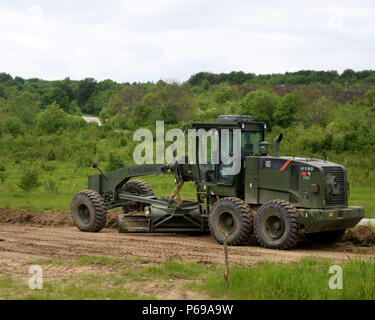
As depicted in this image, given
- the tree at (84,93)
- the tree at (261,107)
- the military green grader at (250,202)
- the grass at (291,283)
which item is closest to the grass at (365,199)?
the military green grader at (250,202)

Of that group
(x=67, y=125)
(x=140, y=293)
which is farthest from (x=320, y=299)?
(x=67, y=125)

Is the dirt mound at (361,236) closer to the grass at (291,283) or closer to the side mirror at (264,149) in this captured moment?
the side mirror at (264,149)

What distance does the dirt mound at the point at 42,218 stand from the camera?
683 inches

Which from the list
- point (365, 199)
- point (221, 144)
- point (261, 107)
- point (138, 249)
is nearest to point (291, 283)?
point (138, 249)

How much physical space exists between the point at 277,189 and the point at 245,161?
1065 mm

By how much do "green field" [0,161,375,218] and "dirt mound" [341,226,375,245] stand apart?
19.0ft

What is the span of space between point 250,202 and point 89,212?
484 centimetres

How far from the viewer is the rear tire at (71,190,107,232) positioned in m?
15.3

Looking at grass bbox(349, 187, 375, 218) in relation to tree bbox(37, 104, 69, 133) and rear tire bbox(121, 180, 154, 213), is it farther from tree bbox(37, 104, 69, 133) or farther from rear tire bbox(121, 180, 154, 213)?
tree bbox(37, 104, 69, 133)

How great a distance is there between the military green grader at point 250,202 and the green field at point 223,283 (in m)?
2.16

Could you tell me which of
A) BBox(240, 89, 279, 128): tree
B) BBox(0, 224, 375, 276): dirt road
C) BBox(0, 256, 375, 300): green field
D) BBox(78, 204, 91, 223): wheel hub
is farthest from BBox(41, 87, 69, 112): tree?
BBox(0, 256, 375, 300): green field

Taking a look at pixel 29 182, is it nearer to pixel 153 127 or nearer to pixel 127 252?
pixel 127 252

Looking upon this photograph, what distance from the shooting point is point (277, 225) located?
40.4 feet
